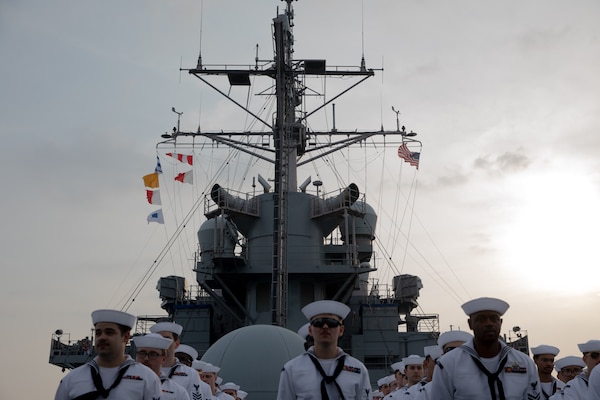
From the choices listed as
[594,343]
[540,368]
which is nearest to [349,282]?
[540,368]

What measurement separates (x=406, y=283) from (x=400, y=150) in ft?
15.5

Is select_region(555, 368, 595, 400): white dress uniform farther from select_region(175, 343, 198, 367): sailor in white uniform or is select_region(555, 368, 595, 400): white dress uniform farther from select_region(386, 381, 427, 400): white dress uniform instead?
select_region(175, 343, 198, 367): sailor in white uniform

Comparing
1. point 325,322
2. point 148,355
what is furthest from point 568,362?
point 148,355

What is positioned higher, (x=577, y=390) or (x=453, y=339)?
(x=453, y=339)

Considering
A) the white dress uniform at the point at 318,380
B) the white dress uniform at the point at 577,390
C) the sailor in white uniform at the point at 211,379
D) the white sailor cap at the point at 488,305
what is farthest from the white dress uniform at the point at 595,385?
the sailor in white uniform at the point at 211,379

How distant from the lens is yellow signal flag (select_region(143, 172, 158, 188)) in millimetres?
22031

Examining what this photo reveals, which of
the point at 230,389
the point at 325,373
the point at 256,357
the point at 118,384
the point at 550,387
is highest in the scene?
the point at 256,357

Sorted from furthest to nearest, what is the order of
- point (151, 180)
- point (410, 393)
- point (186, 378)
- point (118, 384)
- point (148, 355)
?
point (151, 180) < point (410, 393) < point (186, 378) < point (148, 355) < point (118, 384)

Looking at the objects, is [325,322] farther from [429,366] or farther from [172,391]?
[429,366]

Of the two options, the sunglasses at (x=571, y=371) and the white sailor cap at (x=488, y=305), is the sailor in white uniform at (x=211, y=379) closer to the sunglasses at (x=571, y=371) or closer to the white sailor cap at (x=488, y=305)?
the sunglasses at (x=571, y=371)

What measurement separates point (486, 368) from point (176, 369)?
4046 millimetres

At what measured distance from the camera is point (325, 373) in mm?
5035

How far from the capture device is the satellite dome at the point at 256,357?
44.5ft

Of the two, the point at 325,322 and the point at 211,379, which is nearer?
the point at 325,322
